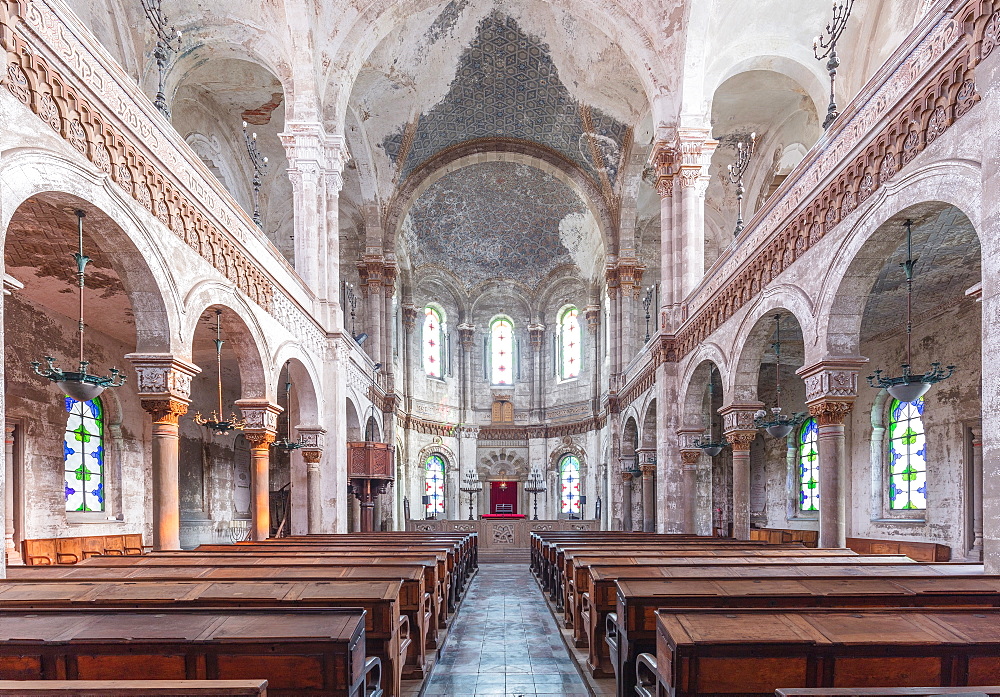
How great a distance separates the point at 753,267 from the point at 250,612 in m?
10.1

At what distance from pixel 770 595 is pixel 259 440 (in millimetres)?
10606

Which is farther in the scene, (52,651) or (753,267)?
(753,267)

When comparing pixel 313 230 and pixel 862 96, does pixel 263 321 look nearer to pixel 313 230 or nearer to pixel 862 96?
pixel 313 230

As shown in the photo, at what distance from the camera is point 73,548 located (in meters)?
14.1

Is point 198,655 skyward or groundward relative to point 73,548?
skyward

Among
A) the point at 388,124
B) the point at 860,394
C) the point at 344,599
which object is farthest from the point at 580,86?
the point at 344,599

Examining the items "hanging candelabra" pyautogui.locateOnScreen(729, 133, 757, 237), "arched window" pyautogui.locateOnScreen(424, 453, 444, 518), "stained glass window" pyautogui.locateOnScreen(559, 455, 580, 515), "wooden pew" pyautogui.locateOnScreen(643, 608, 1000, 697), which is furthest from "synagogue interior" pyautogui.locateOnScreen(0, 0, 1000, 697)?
"hanging candelabra" pyautogui.locateOnScreen(729, 133, 757, 237)

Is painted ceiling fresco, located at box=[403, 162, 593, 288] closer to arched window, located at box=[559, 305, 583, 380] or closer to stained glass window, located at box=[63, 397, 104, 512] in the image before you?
arched window, located at box=[559, 305, 583, 380]

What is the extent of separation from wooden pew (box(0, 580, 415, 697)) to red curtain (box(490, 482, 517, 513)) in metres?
27.6

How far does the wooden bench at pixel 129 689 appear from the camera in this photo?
2473 millimetres

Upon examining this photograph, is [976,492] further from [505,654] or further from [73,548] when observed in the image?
[73,548]

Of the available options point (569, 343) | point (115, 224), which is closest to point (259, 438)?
point (115, 224)

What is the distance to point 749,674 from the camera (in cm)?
345

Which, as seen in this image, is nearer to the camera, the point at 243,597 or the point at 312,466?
the point at 243,597
